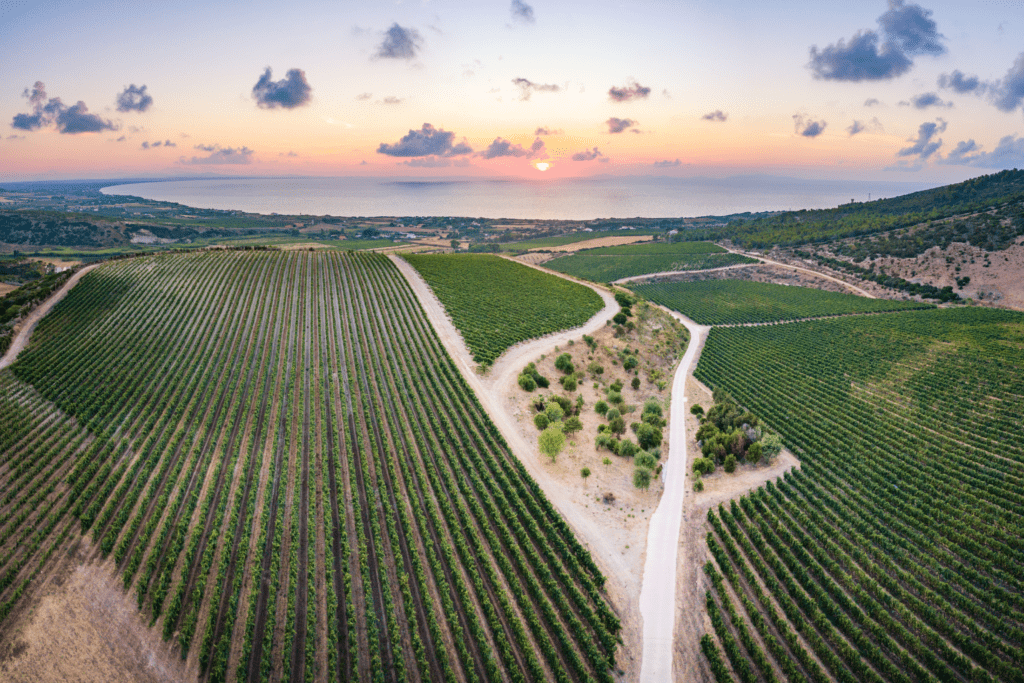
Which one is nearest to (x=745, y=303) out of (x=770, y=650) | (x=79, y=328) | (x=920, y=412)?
(x=920, y=412)

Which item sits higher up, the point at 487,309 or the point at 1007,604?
the point at 487,309

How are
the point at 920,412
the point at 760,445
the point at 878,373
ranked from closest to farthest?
the point at 760,445 < the point at 920,412 < the point at 878,373

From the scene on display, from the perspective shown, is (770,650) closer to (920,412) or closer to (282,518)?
(282,518)

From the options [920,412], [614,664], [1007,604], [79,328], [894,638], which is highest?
[79,328]

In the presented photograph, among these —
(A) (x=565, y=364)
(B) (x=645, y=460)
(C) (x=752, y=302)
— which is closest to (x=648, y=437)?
(B) (x=645, y=460)

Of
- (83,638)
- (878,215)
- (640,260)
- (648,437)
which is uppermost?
(878,215)

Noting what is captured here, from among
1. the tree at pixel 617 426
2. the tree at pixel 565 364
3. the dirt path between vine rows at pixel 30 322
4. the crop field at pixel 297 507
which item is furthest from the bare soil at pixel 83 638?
the dirt path between vine rows at pixel 30 322

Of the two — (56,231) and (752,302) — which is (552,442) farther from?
(56,231)

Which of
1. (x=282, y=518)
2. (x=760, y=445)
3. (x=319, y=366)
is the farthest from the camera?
(x=319, y=366)
